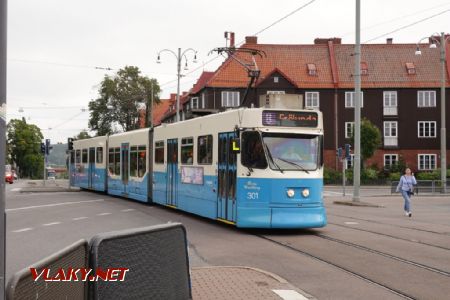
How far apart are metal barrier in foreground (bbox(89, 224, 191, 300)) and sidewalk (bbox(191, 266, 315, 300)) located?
1605 millimetres

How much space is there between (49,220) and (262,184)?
23.2 ft

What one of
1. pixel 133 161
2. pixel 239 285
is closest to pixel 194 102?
pixel 133 161

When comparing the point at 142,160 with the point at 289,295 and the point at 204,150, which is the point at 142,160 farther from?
the point at 289,295

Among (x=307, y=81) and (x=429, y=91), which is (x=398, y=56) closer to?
(x=429, y=91)

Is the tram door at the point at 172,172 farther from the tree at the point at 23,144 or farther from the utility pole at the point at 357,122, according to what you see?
the tree at the point at 23,144

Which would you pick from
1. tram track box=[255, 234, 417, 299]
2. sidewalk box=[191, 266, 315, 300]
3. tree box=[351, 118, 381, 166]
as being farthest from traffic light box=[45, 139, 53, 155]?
sidewalk box=[191, 266, 315, 300]

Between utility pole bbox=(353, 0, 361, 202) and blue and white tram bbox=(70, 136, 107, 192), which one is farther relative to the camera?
blue and white tram bbox=(70, 136, 107, 192)

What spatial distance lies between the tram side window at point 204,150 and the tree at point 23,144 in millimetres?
102321

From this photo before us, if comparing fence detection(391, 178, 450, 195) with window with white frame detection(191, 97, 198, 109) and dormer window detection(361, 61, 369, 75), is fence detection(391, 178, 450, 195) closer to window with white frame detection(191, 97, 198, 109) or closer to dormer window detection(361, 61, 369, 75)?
dormer window detection(361, 61, 369, 75)

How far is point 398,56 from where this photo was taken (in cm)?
6462

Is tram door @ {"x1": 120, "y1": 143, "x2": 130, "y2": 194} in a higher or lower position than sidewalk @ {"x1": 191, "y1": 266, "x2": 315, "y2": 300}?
higher

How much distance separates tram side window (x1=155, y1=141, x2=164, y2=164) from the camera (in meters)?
21.6

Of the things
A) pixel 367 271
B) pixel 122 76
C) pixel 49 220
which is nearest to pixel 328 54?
pixel 122 76

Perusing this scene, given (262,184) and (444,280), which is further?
(262,184)
